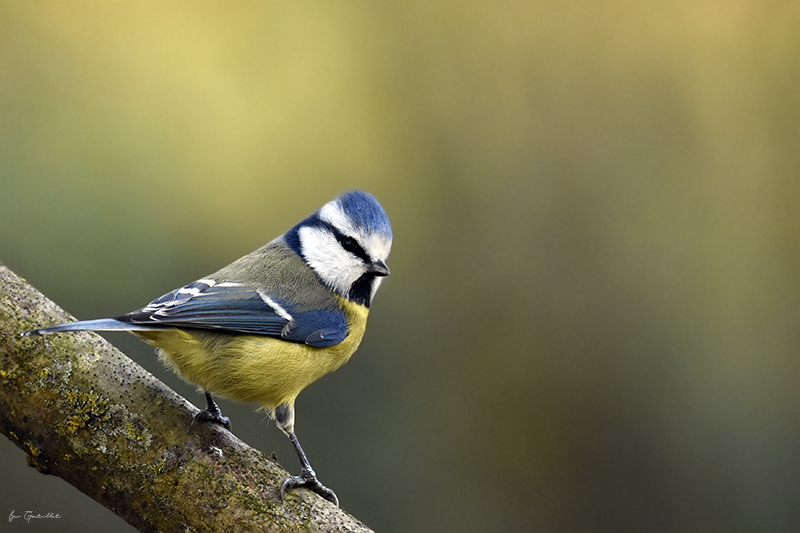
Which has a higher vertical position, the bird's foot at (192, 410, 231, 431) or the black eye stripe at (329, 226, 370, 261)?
the black eye stripe at (329, 226, 370, 261)

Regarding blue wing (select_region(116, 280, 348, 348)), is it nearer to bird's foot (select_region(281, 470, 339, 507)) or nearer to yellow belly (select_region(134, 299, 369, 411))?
yellow belly (select_region(134, 299, 369, 411))

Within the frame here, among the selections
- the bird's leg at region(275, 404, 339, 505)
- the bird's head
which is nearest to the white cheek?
the bird's head

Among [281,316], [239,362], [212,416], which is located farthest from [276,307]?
[212,416]

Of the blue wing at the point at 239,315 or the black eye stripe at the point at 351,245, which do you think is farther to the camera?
the black eye stripe at the point at 351,245

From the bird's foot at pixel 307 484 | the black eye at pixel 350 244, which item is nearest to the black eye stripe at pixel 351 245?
the black eye at pixel 350 244

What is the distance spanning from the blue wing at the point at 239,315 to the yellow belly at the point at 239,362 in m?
0.02

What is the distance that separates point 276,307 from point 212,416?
0.27 metres

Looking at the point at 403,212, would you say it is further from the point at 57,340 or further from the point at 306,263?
the point at 57,340

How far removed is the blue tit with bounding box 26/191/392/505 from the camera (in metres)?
1.27

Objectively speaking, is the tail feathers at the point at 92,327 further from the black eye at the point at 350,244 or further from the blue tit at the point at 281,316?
the black eye at the point at 350,244

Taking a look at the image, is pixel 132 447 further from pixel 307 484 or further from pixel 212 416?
pixel 307 484

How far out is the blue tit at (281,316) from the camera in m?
1.27

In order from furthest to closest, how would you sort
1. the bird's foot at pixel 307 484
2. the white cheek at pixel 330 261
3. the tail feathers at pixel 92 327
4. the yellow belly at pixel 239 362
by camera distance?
the white cheek at pixel 330 261, the yellow belly at pixel 239 362, the bird's foot at pixel 307 484, the tail feathers at pixel 92 327

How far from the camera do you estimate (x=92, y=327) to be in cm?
110
